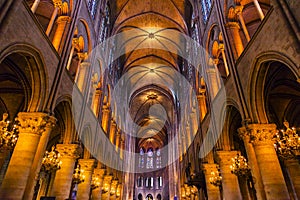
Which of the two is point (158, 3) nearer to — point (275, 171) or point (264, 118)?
point (264, 118)

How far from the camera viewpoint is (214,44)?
14.5 metres

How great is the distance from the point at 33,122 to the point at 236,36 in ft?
32.6

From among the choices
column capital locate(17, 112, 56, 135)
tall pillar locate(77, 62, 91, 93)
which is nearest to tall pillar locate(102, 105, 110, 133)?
tall pillar locate(77, 62, 91, 93)

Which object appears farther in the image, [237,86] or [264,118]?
[237,86]

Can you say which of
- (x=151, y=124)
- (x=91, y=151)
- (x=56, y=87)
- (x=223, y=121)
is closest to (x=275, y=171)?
(x=223, y=121)

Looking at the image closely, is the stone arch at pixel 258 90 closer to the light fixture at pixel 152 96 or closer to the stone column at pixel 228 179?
the stone column at pixel 228 179

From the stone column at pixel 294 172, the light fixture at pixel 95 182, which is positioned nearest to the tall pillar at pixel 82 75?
the light fixture at pixel 95 182

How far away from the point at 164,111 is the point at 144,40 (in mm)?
16748

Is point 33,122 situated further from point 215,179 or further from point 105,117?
point 105,117

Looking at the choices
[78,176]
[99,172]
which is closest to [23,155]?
[78,176]

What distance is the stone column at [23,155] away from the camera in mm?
7005

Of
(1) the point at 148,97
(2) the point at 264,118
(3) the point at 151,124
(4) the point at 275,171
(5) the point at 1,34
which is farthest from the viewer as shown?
(3) the point at 151,124

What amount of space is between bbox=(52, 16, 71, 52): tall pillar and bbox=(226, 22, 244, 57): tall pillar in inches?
324

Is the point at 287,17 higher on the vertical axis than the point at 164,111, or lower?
lower
